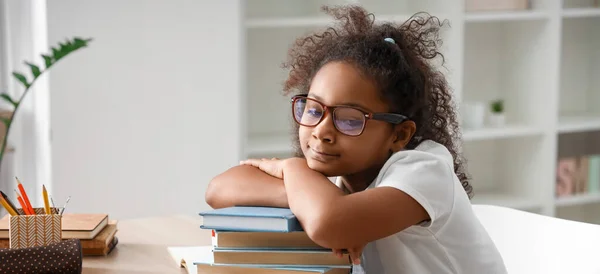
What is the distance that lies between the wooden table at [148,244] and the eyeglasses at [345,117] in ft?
1.43

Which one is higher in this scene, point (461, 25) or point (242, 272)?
point (461, 25)

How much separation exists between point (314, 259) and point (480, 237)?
302 millimetres

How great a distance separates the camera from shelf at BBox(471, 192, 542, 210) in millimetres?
3990

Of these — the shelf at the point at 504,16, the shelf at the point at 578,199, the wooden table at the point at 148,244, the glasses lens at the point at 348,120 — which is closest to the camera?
the glasses lens at the point at 348,120

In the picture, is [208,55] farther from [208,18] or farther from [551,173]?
[551,173]

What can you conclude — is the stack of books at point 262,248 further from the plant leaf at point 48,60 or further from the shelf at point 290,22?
the shelf at point 290,22

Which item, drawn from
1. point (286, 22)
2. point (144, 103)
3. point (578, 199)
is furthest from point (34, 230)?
point (578, 199)

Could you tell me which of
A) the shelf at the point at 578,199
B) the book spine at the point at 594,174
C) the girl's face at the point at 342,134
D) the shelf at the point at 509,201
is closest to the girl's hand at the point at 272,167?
the girl's face at the point at 342,134

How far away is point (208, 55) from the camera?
327 cm

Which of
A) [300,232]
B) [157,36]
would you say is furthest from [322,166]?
[157,36]

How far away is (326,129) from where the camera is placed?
1336mm

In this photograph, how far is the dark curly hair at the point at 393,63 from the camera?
138cm

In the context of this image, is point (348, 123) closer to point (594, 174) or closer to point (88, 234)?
point (88, 234)

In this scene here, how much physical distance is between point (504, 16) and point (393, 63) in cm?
252
